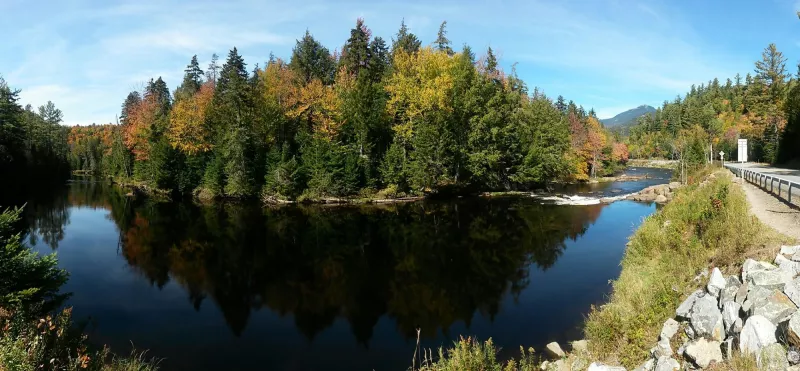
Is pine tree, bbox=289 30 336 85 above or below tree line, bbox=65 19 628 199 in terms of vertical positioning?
above

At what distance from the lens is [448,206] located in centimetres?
4025

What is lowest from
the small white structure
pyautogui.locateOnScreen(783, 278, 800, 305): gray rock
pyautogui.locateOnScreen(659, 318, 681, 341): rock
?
pyautogui.locateOnScreen(659, 318, 681, 341): rock

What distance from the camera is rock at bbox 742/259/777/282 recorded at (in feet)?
27.1

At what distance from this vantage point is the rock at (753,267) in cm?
826

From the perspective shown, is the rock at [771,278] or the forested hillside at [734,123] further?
the forested hillside at [734,123]

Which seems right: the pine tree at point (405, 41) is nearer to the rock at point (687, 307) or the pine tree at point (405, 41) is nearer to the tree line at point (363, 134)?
the tree line at point (363, 134)

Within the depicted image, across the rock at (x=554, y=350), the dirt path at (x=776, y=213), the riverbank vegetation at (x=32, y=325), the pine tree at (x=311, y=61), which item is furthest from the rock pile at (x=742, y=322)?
the pine tree at (x=311, y=61)

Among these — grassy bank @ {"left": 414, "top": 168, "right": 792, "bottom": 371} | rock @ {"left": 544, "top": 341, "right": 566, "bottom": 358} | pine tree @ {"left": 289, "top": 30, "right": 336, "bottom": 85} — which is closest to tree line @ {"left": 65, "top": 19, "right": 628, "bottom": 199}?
pine tree @ {"left": 289, "top": 30, "right": 336, "bottom": 85}

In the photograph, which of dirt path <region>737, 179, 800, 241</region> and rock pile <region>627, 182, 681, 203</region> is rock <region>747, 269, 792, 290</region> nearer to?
dirt path <region>737, 179, 800, 241</region>

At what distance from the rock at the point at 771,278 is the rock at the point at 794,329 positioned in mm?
1544

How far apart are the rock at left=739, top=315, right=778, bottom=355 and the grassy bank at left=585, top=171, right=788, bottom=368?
7.10 feet

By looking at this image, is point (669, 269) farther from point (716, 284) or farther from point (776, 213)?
point (776, 213)

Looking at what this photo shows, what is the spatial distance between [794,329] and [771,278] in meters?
1.98

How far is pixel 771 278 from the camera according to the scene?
25.6 feet
